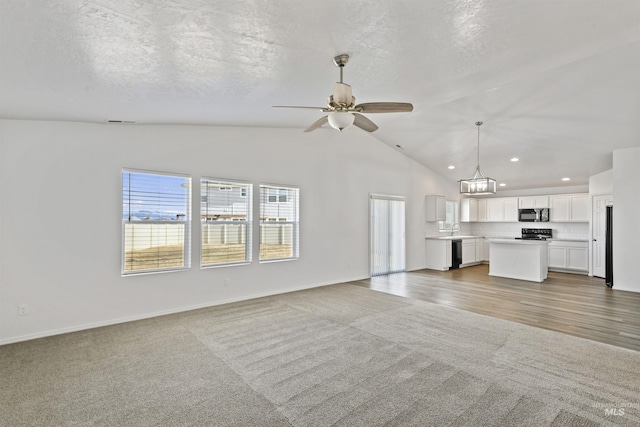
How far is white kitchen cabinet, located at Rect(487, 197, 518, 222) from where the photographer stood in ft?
32.1

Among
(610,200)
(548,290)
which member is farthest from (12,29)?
(610,200)

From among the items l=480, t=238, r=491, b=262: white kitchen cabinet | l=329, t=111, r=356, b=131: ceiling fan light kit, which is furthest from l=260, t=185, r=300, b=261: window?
l=480, t=238, r=491, b=262: white kitchen cabinet

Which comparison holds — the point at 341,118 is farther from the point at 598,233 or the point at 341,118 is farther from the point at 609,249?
the point at 598,233

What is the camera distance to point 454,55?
116 inches

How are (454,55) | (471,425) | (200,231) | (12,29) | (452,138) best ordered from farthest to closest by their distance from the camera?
(452,138) → (200,231) → (454,55) → (471,425) → (12,29)

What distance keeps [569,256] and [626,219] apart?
2.61 m

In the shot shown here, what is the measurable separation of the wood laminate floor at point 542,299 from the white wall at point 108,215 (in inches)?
76.2

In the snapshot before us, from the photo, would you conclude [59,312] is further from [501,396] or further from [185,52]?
[501,396]

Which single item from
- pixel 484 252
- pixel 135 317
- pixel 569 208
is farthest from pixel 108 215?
pixel 569 208

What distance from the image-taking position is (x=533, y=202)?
9352mm

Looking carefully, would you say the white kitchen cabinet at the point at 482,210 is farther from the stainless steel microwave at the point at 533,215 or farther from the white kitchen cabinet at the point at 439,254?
the white kitchen cabinet at the point at 439,254

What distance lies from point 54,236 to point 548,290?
26.5 feet

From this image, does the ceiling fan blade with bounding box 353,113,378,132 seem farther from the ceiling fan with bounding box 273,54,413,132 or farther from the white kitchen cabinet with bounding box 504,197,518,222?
Answer: the white kitchen cabinet with bounding box 504,197,518,222

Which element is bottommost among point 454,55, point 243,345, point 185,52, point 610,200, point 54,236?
point 243,345
